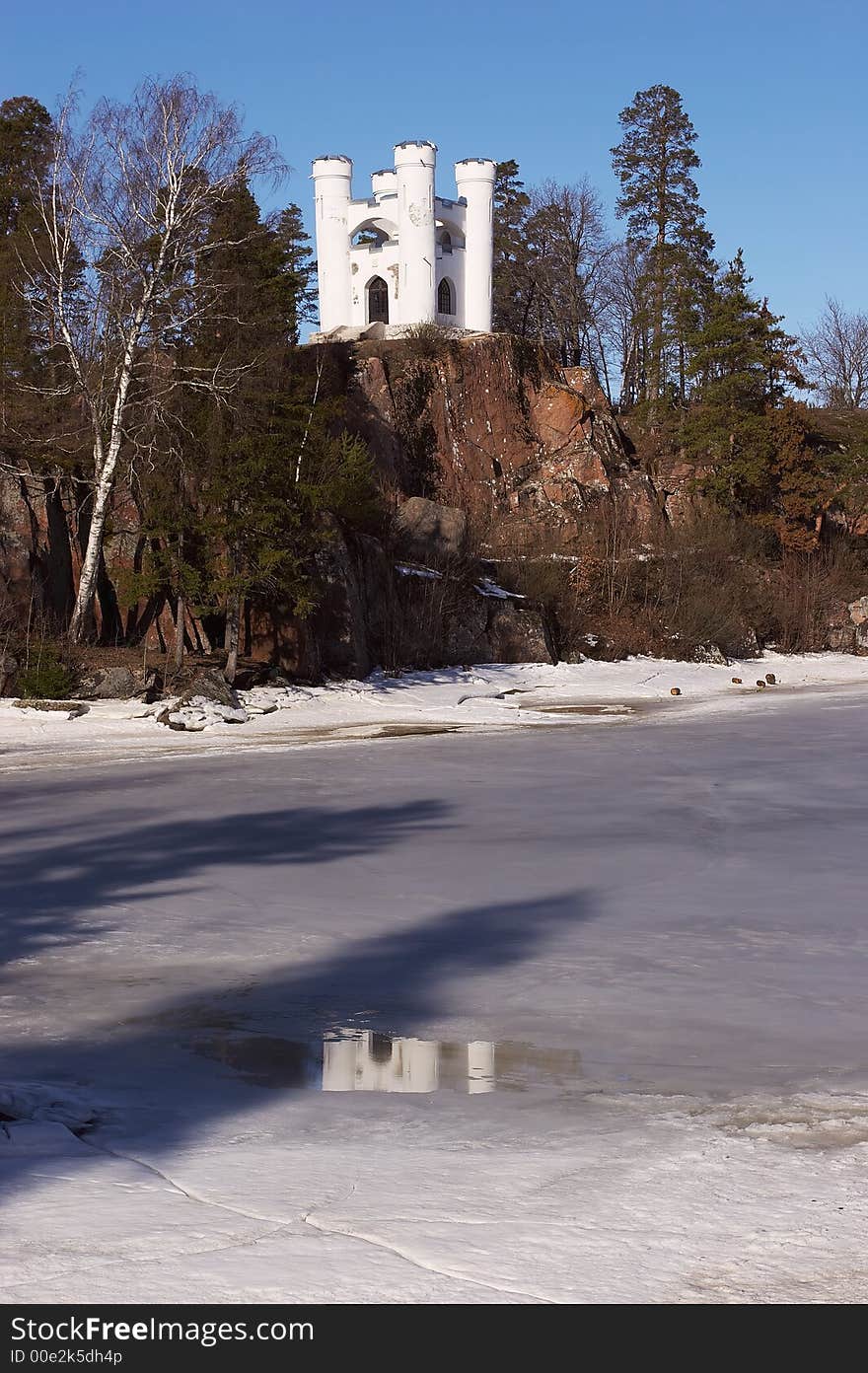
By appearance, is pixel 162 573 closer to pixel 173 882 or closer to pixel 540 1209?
pixel 173 882

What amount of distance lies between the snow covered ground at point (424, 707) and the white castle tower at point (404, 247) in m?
22.9

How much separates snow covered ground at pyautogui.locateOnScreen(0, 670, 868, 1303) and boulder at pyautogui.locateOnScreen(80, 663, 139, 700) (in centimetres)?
929

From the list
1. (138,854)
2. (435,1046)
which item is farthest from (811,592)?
(435,1046)

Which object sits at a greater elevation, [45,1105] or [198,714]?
[198,714]

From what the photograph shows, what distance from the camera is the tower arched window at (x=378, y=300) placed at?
55344 millimetres

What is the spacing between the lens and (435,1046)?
Answer: 21.7 ft

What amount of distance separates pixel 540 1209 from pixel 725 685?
3092 centimetres

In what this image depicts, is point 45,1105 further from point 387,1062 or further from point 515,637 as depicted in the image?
point 515,637

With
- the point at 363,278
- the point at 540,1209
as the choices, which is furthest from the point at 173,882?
the point at 363,278

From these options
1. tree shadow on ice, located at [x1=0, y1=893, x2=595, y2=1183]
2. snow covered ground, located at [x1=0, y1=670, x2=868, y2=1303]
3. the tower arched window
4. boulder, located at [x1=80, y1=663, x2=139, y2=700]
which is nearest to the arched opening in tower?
the tower arched window

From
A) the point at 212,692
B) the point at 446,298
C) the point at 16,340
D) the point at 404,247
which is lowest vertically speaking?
the point at 212,692

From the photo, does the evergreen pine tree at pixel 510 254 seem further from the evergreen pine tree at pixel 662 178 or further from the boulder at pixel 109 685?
the boulder at pixel 109 685

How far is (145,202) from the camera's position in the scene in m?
25.8

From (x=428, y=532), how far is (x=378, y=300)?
22.4 meters
